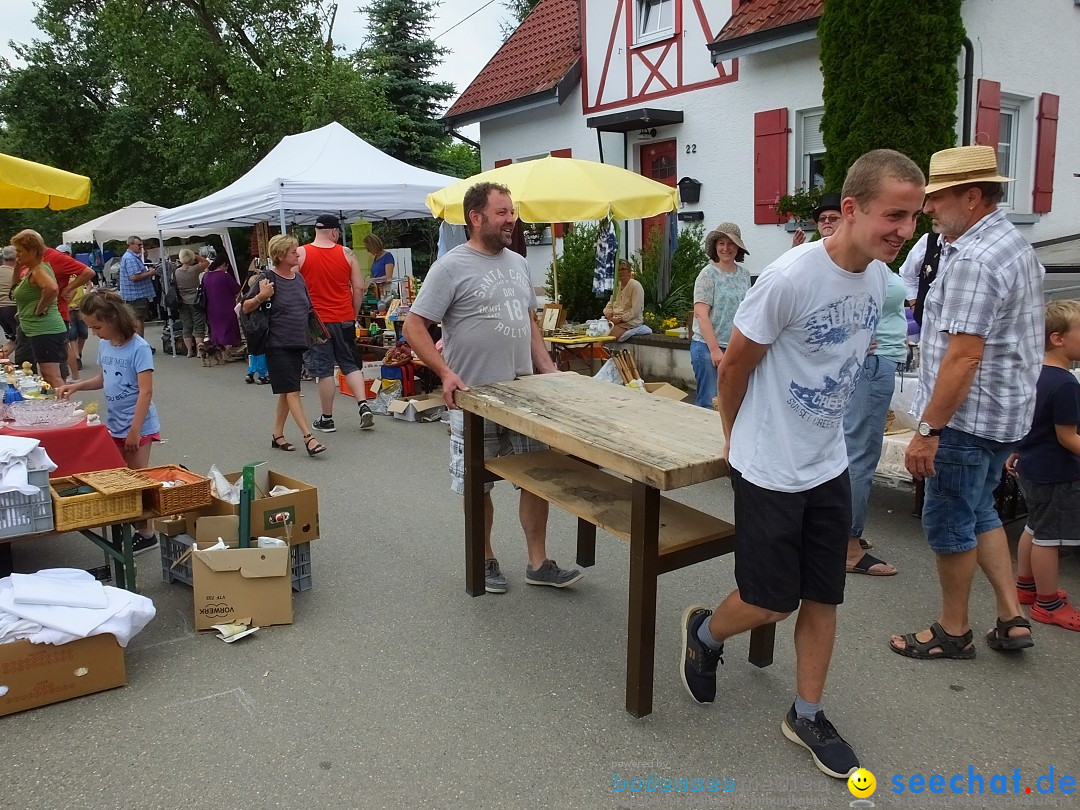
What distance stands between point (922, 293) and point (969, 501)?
1059 mm

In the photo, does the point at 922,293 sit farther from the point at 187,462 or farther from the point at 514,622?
the point at 187,462

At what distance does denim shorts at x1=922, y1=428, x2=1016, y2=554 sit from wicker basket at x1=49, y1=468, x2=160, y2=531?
3.26 m

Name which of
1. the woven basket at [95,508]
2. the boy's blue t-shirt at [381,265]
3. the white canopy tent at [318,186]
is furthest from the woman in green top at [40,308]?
the boy's blue t-shirt at [381,265]

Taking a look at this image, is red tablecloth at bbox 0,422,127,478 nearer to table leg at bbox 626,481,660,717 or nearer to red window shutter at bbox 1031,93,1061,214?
table leg at bbox 626,481,660,717

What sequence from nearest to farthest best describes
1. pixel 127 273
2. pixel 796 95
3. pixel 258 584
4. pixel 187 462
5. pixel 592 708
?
pixel 592 708 → pixel 258 584 → pixel 187 462 → pixel 796 95 → pixel 127 273

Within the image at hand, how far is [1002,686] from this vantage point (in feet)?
10.4

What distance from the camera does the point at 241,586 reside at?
3.71 meters

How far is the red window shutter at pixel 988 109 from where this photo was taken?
9680 millimetres

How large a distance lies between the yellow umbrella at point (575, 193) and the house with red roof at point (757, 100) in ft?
8.89

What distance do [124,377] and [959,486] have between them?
4.18 meters

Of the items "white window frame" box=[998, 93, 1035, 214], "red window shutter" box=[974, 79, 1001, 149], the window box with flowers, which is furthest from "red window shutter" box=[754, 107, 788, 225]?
"white window frame" box=[998, 93, 1035, 214]

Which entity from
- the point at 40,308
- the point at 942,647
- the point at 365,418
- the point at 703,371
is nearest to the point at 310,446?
the point at 365,418

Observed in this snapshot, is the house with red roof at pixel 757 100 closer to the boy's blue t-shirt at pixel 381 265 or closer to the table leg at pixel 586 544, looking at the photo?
the boy's blue t-shirt at pixel 381 265

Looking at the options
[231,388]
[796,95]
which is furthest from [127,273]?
[796,95]
